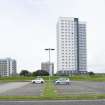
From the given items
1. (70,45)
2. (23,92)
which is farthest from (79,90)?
(70,45)

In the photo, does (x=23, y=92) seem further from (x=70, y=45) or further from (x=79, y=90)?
(x=70, y=45)

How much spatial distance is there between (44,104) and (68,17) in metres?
140

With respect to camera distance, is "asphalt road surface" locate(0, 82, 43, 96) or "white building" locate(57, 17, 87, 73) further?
"white building" locate(57, 17, 87, 73)

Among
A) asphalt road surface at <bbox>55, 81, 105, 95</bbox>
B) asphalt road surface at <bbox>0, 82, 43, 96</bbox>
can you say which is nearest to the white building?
asphalt road surface at <bbox>55, 81, 105, 95</bbox>

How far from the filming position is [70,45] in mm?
145000

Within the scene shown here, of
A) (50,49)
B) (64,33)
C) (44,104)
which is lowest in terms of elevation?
(44,104)

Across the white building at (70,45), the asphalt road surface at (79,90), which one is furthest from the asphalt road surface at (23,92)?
the white building at (70,45)

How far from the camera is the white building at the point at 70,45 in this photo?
5699 inches

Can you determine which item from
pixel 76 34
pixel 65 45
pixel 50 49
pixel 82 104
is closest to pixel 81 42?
pixel 76 34

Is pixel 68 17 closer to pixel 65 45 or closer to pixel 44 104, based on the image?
pixel 65 45

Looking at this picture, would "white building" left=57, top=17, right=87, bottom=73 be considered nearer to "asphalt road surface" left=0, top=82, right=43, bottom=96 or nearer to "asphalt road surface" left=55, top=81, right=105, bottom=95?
"asphalt road surface" left=55, top=81, right=105, bottom=95

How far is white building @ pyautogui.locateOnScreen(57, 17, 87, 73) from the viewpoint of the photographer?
475ft

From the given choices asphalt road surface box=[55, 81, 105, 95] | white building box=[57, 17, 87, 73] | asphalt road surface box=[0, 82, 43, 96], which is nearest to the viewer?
asphalt road surface box=[0, 82, 43, 96]

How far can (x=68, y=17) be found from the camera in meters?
157
